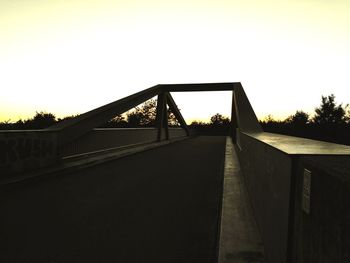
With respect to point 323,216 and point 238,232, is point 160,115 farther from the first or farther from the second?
point 323,216

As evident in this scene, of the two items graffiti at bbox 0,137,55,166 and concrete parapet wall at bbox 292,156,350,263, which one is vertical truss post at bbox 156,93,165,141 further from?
concrete parapet wall at bbox 292,156,350,263

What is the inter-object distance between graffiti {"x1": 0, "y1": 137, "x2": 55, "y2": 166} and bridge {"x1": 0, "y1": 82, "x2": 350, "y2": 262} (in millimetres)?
24

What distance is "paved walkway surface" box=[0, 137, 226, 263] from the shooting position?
3.30 meters

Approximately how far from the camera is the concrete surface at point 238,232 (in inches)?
124

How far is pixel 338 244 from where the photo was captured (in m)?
1.42

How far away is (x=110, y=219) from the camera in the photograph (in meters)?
4.43

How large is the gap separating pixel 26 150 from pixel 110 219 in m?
4.26

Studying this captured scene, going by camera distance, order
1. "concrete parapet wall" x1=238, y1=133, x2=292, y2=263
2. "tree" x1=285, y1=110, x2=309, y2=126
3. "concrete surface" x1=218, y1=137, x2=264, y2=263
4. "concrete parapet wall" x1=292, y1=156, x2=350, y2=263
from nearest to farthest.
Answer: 1. "concrete parapet wall" x1=292, y1=156, x2=350, y2=263
2. "concrete parapet wall" x1=238, y1=133, x2=292, y2=263
3. "concrete surface" x1=218, y1=137, x2=264, y2=263
4. "tree" x1=285, y1=110, x2=309, y2=126

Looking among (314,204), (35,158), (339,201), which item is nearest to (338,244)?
(339,201)

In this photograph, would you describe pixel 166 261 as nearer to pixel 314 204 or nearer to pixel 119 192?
pixel 314 204

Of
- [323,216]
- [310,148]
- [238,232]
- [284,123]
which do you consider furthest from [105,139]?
[284,123]

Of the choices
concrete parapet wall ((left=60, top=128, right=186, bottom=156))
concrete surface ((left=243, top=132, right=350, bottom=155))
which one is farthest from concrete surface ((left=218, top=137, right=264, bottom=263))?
concrete parapet wall ((left=60, top=128, right=186, bottom=156))

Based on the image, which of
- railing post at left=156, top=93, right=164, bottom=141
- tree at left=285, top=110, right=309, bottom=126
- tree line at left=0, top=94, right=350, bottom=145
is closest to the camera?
railing post at left=156, top=93, right=164, bottom=141

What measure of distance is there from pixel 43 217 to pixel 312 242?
374 centimetres
